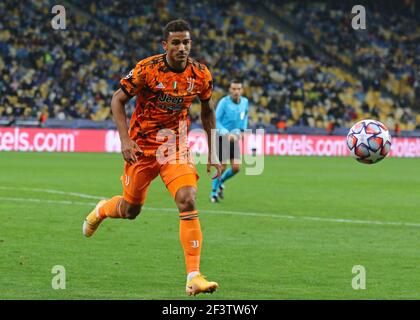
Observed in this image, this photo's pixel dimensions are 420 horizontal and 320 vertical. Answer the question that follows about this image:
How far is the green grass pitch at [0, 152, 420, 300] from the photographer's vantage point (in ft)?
27.0

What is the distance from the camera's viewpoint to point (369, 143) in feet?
38.0

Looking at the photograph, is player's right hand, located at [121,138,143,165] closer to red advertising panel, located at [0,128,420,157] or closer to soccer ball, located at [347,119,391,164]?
soccer ball, located at [347,119,391,164]

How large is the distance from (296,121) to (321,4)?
30.5 feet

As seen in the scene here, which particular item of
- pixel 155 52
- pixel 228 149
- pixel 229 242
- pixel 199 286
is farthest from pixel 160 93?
pixel 155 52

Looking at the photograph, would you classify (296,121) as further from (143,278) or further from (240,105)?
(143,278)

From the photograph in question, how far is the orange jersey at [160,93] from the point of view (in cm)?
855

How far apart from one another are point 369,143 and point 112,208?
11.4 ft

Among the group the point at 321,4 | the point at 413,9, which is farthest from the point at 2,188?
the point at 413,9

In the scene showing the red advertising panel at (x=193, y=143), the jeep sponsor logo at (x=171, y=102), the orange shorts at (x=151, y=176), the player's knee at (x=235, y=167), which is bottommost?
the orange shorts at (x=151, y=176)

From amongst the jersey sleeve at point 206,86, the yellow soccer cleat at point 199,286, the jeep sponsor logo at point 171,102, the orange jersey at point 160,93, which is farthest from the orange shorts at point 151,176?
the yellow soccer cleat at point 199,286

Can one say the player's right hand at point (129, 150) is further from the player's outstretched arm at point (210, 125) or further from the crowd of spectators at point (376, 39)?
the crowd of spectators at point (376, 39)

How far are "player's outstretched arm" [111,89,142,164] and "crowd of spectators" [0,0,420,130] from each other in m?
27.1

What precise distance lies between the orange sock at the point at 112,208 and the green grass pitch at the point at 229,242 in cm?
45

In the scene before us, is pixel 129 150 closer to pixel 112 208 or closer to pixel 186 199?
pixel 186 199
